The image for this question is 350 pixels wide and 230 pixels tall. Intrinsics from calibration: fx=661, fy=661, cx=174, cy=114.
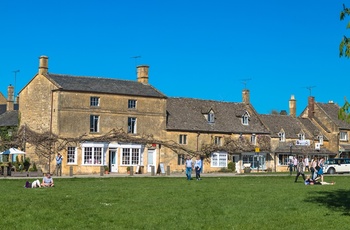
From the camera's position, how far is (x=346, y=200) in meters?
27.5

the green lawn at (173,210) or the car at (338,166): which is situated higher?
the car at (338,166)

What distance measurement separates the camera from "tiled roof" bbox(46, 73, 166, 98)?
64.3 metres

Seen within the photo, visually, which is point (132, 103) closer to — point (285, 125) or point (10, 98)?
point (10, 98)

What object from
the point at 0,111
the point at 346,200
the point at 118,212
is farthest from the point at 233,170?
the point at 118,212

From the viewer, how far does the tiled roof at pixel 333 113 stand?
92375mm

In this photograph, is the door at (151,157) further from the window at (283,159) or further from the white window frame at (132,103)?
the window at (283,159)

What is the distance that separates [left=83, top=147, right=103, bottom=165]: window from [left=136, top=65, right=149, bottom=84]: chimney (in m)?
11.1

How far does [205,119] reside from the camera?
248 feet

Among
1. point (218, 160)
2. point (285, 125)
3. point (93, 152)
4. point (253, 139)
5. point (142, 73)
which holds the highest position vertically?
point (142, 73)

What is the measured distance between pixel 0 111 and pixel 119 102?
24.1 metres

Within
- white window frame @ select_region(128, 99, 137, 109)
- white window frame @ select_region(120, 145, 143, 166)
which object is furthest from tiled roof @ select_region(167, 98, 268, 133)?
white window frame @ select_region(128, 99, 137, 109)

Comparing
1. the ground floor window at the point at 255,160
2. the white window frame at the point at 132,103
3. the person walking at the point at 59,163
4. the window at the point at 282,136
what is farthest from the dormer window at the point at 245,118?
the person walking at the point at 59,163

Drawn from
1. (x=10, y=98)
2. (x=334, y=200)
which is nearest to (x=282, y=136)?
(x=10, y=98)

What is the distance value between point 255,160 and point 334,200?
169 feet
